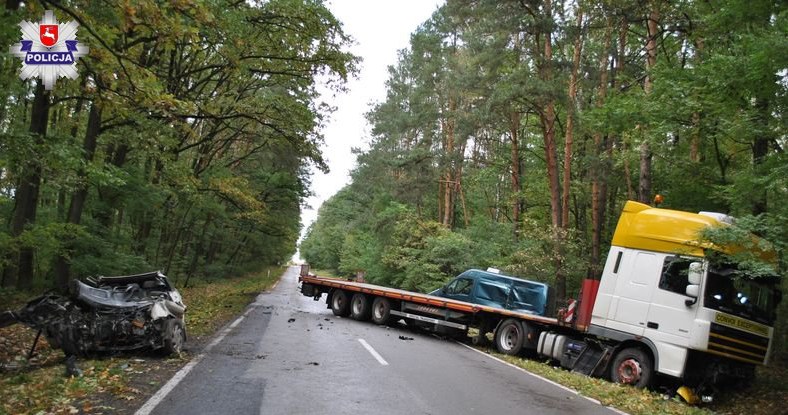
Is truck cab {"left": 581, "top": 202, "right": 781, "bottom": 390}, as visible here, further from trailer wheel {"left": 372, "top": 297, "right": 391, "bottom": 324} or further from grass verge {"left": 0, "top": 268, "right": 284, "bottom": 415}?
grass verge {"left": 0, "top": 268, "right": 284, "bottom": 415}

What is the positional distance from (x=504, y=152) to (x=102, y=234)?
920 inches

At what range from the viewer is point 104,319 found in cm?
822

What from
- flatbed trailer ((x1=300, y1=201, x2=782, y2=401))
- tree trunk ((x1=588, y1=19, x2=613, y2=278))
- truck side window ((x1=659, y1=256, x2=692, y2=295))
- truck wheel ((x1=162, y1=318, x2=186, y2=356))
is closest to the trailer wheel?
flatbed trailer ((x1=300, y1=201, x2=782, y2=401))

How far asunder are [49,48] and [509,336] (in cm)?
1073

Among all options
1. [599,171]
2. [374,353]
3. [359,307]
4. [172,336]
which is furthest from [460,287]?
[172,336]

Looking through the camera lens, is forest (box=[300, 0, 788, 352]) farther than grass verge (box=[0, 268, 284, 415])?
Yes

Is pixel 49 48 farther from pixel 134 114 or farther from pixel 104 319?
pixel 104 319

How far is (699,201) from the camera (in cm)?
1719

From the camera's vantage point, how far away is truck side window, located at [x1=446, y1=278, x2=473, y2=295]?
1506 cm

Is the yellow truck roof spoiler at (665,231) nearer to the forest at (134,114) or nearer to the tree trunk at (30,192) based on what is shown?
the forest at (134,114)

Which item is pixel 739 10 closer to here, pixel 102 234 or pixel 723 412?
pixel 723 412

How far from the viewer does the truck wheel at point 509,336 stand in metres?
12.5

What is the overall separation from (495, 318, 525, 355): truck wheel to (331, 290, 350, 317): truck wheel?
6348 millimetres

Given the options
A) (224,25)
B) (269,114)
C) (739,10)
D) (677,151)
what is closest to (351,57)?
(269,114)
